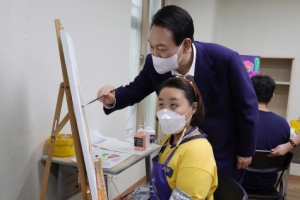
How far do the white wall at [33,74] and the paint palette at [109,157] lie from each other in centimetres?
33

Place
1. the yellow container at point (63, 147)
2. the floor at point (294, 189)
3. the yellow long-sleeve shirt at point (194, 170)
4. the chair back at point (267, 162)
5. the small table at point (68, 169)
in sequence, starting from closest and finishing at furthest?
the yellow long-sleeve shirt at point (194, 170) < the small table at point (68, 169) < the yellow container at point (63, 147) < the chair back at point (267, 162) < the floor at point (294, 189)

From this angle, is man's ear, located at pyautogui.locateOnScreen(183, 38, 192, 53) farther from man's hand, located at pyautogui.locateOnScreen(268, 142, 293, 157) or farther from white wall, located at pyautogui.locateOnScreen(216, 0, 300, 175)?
white wall, located at pyautogui.locateOnScreen(216, 0, 300, 175)

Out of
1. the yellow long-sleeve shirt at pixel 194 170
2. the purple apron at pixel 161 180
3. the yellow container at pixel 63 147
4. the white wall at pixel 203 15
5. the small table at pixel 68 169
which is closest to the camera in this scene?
the yellow long-sleeve shirt at pixel 194 170

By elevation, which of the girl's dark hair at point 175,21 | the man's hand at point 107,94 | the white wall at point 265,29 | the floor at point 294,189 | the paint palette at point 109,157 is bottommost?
the floor at point 294,189

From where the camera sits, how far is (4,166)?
4.78ft

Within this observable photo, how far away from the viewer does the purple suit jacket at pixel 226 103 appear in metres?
1.28

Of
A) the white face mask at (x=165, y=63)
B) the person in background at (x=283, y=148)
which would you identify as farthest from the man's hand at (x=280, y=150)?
the white face mask at (x=165, y=63)

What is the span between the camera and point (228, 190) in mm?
1118

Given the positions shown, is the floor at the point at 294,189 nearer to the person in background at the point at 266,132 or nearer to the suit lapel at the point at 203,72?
the person in background at the point at 266,132

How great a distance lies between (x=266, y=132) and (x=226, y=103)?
2.94 feet

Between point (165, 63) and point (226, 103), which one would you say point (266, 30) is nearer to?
point (226, 103)

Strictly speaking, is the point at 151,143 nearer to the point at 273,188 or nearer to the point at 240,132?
the point at 240,132

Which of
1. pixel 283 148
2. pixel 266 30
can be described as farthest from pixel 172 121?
pixel 266 30

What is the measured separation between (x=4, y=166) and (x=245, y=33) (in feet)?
11.8
